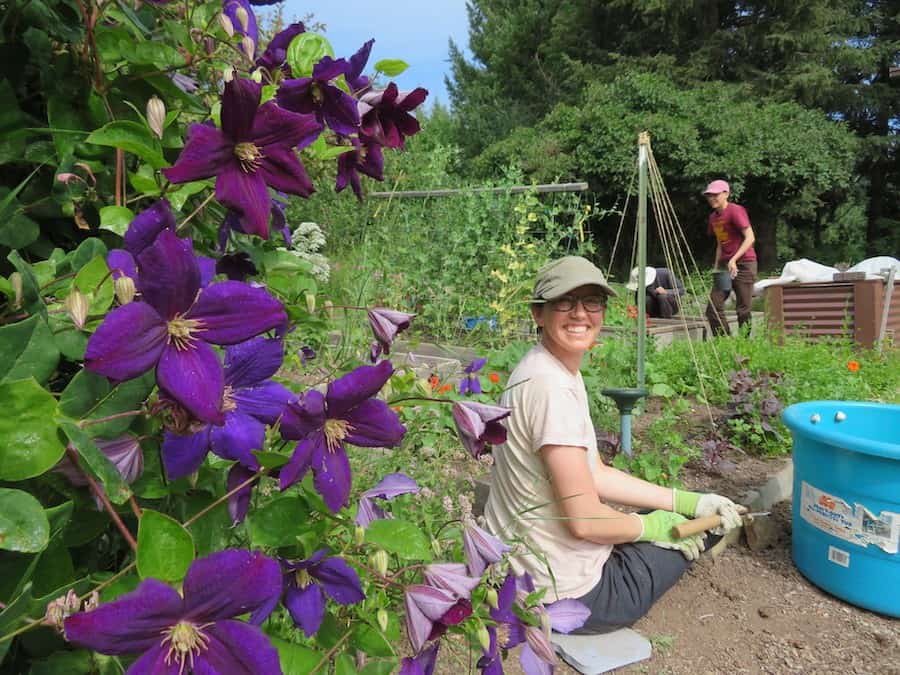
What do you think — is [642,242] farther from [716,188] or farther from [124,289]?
[716,188]

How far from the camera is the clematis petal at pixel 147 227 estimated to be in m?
0.49

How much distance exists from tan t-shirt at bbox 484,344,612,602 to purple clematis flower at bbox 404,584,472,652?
1.04 metres

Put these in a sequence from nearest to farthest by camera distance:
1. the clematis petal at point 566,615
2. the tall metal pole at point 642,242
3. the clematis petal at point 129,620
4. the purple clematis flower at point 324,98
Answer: the clematis petal at point 129,620
the purple clematis flower at point 324,98
the clematis petal at point 566,615
the tall metal pole at point 642,242

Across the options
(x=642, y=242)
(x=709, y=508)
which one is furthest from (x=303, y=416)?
(x=642, y=242)

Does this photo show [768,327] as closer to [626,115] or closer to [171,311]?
[171,311]

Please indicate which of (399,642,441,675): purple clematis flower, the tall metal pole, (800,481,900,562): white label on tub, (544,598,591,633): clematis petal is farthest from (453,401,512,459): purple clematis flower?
the tall metal pole

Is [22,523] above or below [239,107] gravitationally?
below

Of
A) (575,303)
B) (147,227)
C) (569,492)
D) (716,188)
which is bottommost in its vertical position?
(569,492)

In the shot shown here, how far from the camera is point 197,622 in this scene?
39 centimetres

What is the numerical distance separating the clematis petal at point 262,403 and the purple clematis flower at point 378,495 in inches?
8.9

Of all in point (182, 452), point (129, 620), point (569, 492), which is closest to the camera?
point (129, 620)

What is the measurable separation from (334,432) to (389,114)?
343 mm

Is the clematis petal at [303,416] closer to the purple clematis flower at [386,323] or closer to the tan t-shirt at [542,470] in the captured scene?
the purple clematis flower at [386,323]

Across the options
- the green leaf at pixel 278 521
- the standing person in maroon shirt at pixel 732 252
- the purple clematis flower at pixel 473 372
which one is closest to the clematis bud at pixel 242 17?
the green leaf at pixel 278 521
